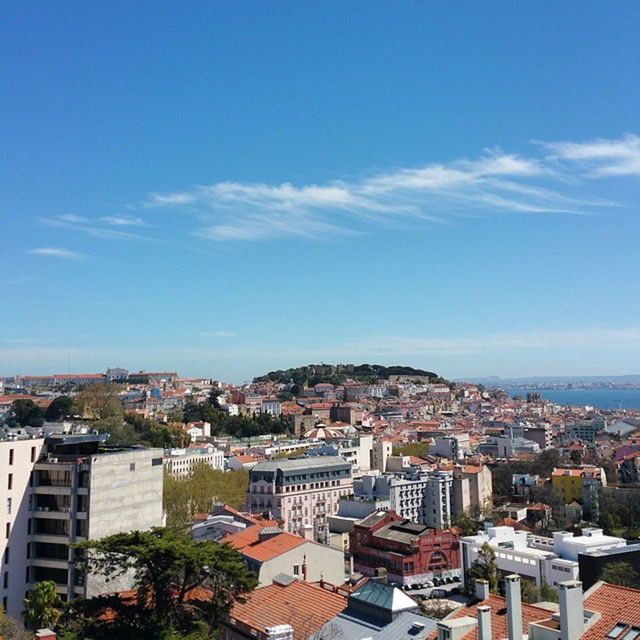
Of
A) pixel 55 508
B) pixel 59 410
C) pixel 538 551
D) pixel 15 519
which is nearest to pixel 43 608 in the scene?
pixel 55 508

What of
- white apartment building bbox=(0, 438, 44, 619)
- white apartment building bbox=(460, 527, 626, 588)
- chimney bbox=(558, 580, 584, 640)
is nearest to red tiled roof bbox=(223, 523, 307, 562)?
white apartment building bbox=(0, 438, 44, 619)

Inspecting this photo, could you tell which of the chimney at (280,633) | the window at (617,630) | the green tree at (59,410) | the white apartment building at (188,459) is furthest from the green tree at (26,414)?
the window at (617,630)

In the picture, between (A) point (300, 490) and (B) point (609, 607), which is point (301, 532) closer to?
(A) point (300, 490)

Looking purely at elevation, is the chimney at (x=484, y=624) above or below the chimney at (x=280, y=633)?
above

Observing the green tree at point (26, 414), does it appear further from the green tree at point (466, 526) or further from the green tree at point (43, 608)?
the green tree at point (43, 608)

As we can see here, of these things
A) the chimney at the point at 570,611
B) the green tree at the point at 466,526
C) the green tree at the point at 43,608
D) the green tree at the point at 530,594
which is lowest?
the green tree at the point at 466,526

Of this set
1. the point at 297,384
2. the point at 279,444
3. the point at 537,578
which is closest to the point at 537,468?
the point at 279,444
